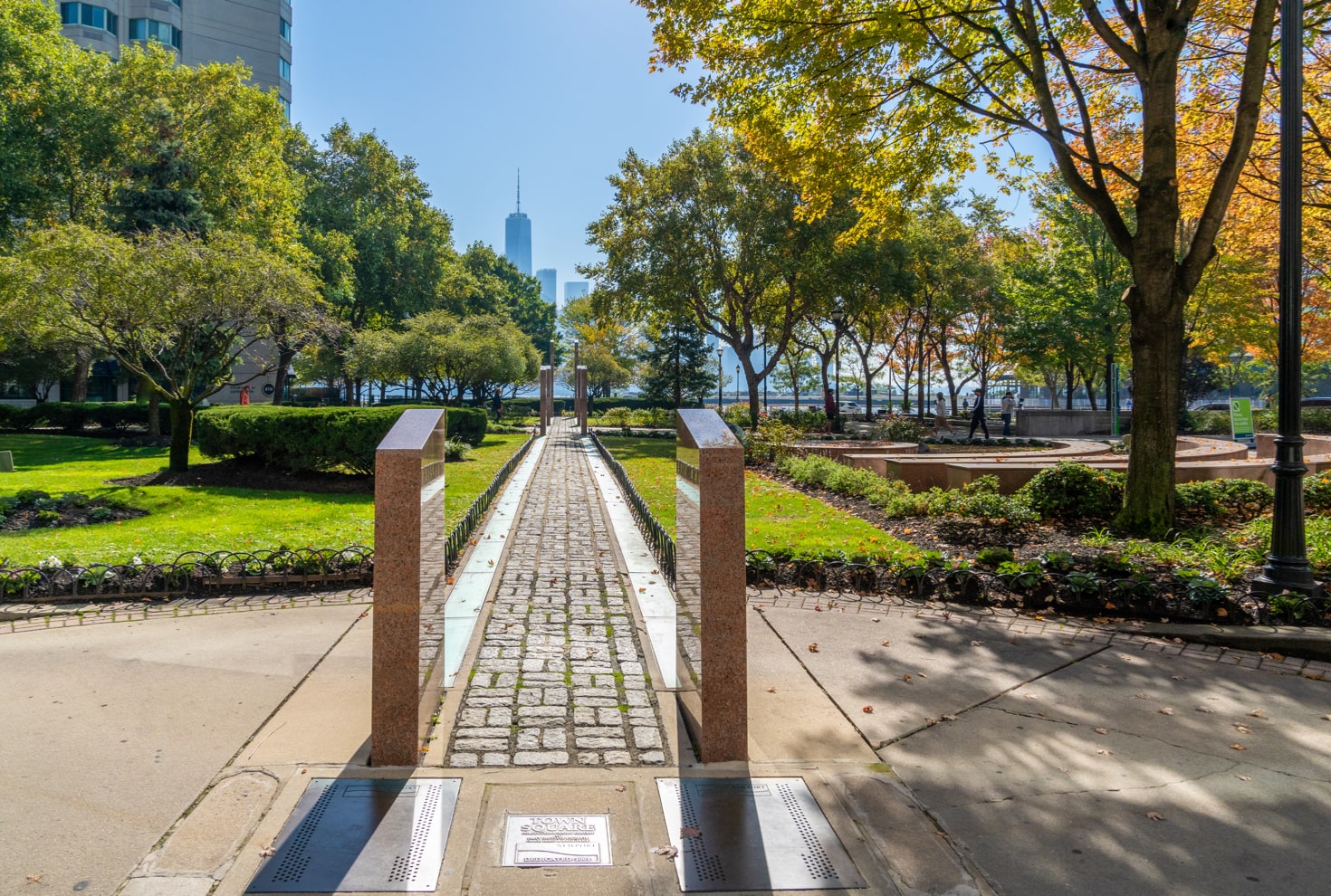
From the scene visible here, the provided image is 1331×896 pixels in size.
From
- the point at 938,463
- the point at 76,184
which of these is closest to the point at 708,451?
the point at 938,463

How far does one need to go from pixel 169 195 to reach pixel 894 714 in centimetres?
3049

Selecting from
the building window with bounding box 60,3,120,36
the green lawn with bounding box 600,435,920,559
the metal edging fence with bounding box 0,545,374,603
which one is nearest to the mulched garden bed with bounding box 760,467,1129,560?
the green lawn with bounding box 600,435,920,559

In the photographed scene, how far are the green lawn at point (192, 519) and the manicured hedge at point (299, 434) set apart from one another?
0.87 metres

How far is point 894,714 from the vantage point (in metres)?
4.94

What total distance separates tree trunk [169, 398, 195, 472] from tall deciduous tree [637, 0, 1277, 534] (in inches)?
439

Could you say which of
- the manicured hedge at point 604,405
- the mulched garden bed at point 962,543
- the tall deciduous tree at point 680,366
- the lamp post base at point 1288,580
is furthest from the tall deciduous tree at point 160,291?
the manicured hedge at point 604,405

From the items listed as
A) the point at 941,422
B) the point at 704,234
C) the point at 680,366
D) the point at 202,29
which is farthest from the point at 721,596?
the point at 202,29

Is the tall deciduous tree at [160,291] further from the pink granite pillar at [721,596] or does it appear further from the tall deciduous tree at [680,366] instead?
the tall deciduous tree at [680,366]

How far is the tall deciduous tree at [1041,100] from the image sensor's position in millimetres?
9250

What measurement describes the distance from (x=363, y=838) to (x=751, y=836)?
65.0 inches

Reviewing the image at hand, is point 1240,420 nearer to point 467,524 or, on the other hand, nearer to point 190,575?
point 467,524

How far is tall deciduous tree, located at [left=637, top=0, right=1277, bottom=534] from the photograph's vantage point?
30.3ft

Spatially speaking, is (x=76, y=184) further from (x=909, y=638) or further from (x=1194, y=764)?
(x=1194, y=764)

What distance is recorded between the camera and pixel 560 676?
5531mm
